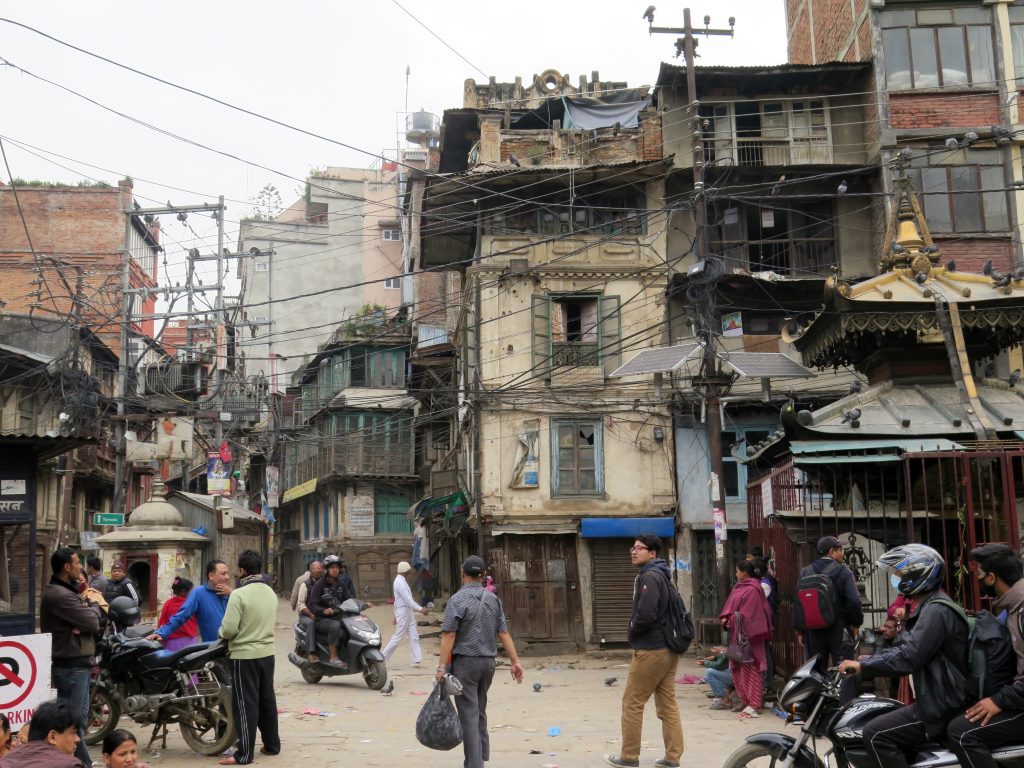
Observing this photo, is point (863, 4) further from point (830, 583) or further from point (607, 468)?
point (830, 583)

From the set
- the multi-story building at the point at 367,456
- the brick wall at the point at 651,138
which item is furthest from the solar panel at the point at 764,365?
the multi-story building at the point at 367,456

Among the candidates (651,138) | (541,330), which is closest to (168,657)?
(541,330)

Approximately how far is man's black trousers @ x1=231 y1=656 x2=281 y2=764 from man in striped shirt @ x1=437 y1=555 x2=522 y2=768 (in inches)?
78.5

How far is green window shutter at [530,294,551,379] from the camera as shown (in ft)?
84.1

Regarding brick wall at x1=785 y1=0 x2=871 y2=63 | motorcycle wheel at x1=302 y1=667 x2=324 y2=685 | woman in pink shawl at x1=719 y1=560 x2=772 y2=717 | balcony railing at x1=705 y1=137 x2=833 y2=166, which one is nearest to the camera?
woman in pink shawl at x1=719 y1=560 x2=772 y2=717

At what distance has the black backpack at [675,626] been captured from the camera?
29.5 ft

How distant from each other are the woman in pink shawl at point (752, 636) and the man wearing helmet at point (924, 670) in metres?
6.72

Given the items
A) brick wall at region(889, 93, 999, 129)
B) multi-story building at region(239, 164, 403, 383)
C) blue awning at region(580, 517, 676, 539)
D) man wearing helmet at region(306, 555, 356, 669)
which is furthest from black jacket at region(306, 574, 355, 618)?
multi-story building at region(239, 164, 403, 383)

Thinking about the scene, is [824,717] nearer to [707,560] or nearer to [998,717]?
[998,717]

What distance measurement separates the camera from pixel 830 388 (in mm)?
24891

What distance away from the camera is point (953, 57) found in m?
25.5

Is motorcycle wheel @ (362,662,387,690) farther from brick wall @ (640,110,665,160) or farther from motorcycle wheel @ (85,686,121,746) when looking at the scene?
brick wall @ (640,110,665,160)

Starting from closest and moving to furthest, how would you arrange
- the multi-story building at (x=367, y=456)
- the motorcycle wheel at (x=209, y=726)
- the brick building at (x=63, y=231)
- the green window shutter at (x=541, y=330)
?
the motorcycle wheel at (x=209, y=726)
the green window shutter at (x=541, y=330)
the multi-story building at (x=367, y=456)
the brick building at (x=63, y=231)

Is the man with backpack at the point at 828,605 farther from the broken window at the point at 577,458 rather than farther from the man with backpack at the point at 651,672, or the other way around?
the broken window at the point at 577,458
